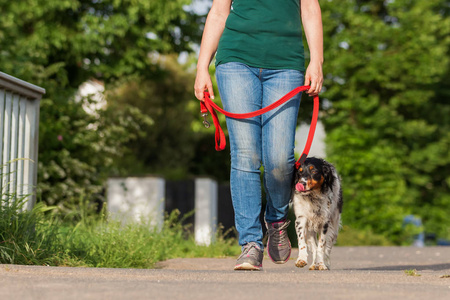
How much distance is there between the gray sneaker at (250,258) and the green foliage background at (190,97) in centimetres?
665

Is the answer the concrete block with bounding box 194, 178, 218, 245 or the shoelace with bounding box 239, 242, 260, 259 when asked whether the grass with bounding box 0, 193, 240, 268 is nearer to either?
the shoelace with bounding box 239, 242, 260, 259

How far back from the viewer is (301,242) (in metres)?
Result: 5.25

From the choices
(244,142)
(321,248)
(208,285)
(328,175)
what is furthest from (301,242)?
(208,285)

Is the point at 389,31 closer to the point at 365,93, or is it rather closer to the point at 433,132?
the point at 365,93

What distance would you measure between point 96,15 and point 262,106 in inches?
503

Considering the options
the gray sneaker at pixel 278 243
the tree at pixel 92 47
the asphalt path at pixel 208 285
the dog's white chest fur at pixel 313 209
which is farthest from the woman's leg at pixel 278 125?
the tree at pixel 92 47

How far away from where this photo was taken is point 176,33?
17.7 metres

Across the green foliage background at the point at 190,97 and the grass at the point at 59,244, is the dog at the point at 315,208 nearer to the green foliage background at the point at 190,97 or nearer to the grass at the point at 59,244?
the grass at the point at 59,244

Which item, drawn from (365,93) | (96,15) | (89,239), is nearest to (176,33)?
(96,15)

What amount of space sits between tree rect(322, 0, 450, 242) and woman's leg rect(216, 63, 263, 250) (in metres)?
14.4

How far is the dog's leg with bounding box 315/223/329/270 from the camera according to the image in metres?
5.27

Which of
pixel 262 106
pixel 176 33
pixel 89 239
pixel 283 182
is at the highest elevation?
pixel 176 33

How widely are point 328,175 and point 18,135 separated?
2361 millimetres

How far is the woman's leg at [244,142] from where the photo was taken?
4.59m
